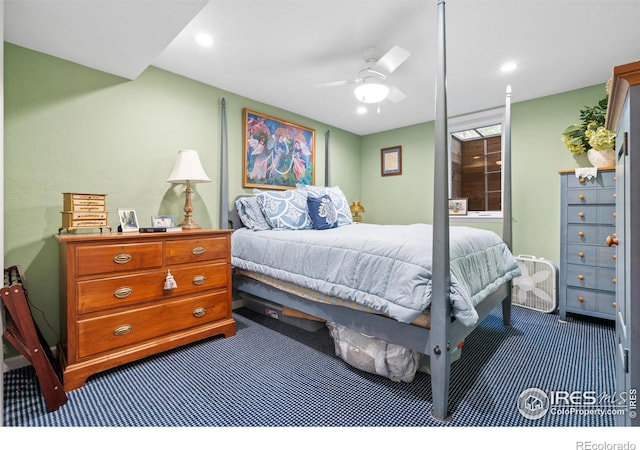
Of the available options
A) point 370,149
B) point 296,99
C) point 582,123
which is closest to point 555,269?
point 582,123

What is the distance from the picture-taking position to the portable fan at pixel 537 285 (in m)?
2.95

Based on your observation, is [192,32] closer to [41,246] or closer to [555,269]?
[41,246]

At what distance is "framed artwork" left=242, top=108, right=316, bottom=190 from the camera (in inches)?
128

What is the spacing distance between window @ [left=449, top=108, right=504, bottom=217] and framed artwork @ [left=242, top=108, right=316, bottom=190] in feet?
6.34

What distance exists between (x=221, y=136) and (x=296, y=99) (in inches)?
36.6

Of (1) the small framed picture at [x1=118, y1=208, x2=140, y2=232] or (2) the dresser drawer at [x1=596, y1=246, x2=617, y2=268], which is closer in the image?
(1) the small framed picture at [x1=118, y1=208, x2=140, y2=232]

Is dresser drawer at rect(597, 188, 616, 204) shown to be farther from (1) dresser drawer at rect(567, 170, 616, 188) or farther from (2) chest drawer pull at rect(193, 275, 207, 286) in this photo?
(2) chest drawer pull at rect(193, 275, 207, 286)

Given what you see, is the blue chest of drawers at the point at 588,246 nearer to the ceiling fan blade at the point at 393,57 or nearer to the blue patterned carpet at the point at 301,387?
the blue patterned carpet at the point at 301,387

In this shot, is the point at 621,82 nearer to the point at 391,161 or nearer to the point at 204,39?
the point at 204,39

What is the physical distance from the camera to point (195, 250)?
220 cm

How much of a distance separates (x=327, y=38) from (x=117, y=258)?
2.04 meters

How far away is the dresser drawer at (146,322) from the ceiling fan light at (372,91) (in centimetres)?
197

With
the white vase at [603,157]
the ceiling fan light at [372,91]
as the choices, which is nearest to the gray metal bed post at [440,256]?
the ceiling fan light at [372,91]

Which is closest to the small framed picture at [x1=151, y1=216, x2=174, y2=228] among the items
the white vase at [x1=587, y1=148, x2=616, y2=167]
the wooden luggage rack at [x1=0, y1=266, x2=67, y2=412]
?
the wooden luggage rack at [x1=0, y1=266, x2=67, y2=412]
